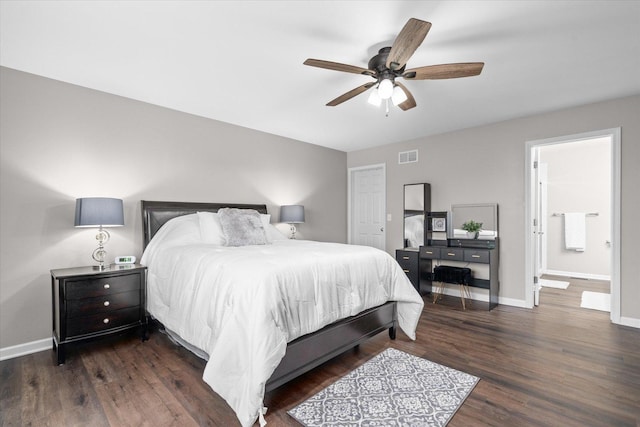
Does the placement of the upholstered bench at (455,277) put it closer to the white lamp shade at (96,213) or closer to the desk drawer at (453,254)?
the desk drawer at (453,254)

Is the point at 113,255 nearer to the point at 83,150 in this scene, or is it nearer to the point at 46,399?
the point at 83,150

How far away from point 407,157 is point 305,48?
3.35m

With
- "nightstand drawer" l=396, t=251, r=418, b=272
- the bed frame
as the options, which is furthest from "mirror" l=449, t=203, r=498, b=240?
the bed frame

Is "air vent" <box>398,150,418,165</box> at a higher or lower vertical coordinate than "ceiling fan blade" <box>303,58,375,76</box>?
lower

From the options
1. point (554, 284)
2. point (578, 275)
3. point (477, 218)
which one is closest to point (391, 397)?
point (477, 218)

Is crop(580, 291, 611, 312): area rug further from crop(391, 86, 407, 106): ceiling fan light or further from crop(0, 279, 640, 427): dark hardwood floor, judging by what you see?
crop(391, 86, 407, 106): ceiling fan light

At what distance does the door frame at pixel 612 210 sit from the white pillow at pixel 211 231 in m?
3.90

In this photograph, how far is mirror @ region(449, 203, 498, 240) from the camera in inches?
171

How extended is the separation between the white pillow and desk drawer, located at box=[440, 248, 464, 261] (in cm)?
307

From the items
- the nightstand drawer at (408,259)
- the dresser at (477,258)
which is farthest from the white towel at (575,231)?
the nightstand drawer at (408,259)

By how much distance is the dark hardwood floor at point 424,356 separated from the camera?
184 cm

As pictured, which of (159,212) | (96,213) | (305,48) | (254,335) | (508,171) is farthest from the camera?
(508,171)

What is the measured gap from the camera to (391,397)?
6.70 ft

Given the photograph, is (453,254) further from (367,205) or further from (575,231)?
(575,231)
